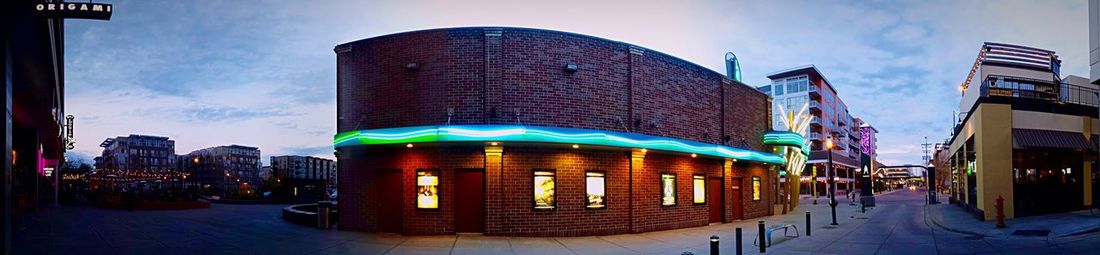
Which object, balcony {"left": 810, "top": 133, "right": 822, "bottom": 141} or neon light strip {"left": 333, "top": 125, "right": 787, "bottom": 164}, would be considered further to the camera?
balcony {"left": 810, "top": 133, "right": 822, "bottom": 141}

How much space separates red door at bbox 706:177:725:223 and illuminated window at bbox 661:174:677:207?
9.90 feet

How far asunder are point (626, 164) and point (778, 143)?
49.9ft

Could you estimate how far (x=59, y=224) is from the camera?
24.2 meters

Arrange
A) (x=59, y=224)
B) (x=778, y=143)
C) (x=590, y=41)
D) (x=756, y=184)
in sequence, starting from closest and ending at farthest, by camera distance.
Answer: (x=590, y=41), (x=59, y=224), (x=756, y=184), (x=778, y=143)

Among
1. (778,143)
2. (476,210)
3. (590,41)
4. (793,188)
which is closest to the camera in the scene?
(476,210)

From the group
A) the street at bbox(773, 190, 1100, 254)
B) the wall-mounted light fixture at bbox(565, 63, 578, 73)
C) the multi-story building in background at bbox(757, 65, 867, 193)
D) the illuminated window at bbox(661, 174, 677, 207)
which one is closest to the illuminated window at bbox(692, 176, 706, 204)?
the illuminated window at bbox(661, 174, 677, 207)

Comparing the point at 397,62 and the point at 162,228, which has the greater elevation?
the point at 397,62

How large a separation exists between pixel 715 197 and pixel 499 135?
12.5 m

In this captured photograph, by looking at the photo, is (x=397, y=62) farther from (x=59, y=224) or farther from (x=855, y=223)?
(x=855, y=223)

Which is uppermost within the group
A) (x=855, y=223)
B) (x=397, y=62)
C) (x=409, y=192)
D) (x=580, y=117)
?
(x=397, y=62)

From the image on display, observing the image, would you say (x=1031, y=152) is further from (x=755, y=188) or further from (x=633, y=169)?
(x=633, y=169)

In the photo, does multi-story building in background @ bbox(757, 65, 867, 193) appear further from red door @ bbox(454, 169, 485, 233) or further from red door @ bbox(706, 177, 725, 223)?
red door @ bbox(454, 169, 485, 233)

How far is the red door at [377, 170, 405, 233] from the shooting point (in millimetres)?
20328

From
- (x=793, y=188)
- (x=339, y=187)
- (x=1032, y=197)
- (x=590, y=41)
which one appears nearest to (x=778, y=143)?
(x=793, y=188)
